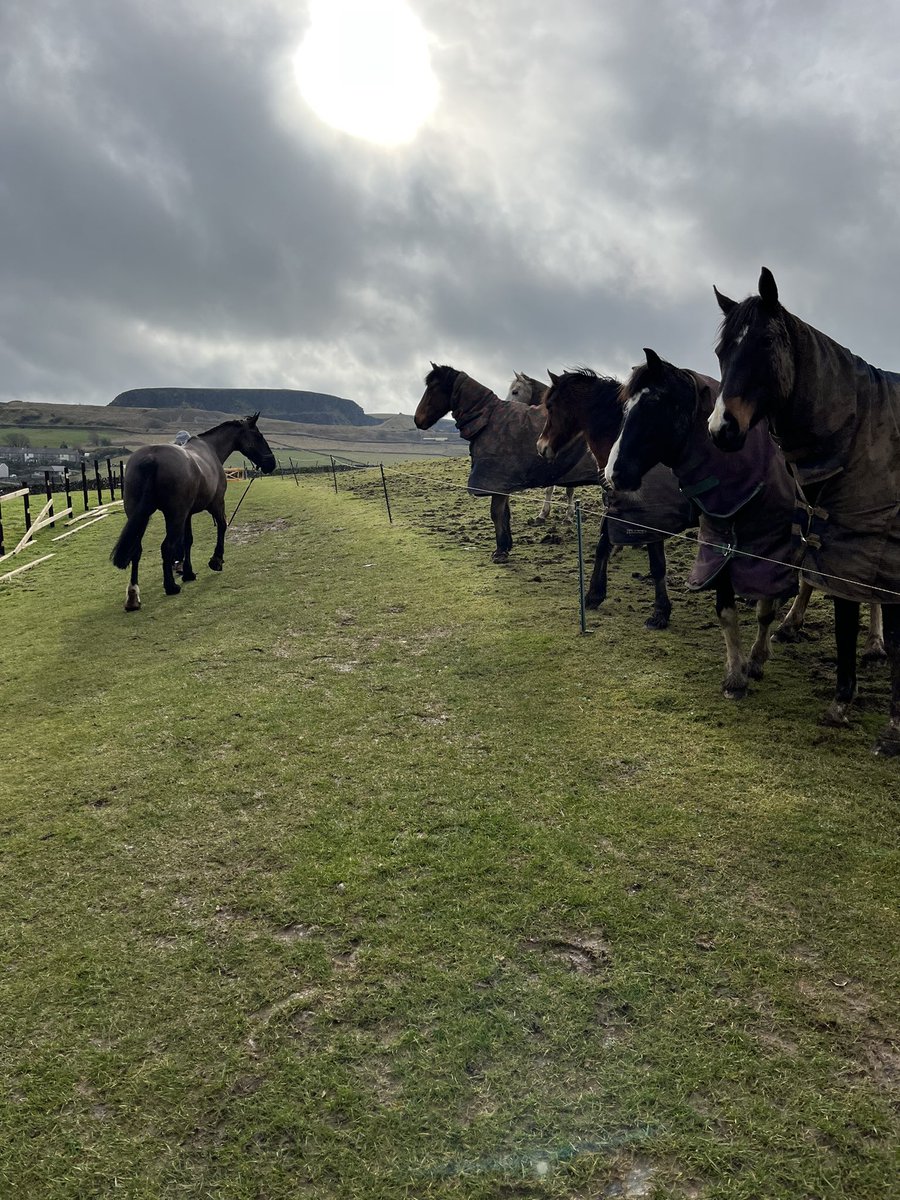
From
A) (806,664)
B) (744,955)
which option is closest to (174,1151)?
(744,955)

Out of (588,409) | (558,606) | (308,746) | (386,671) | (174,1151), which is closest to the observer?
(174,1151)

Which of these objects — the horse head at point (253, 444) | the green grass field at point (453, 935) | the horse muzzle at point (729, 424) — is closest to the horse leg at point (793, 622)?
the green grass field at point (453, 935)

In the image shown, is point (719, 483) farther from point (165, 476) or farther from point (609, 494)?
point (165, 476)

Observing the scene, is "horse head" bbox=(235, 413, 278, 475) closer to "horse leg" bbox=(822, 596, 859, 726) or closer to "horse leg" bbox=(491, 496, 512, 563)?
"horse leg" bbox=(491, 496, 512, 563)

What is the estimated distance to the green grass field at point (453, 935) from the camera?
7.00 feet

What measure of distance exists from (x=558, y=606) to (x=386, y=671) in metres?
2.85

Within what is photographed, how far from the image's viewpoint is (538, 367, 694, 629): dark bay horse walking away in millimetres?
6785

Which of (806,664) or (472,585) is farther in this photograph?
(472,585)

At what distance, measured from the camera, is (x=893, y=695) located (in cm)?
448

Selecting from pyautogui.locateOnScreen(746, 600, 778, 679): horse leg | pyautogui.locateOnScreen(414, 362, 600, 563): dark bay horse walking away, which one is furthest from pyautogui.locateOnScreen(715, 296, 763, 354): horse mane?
pyautogui.locateOnScreen(414, 362, 600, 563): dark bay horse walking away

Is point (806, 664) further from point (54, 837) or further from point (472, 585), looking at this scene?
point (54, 837)

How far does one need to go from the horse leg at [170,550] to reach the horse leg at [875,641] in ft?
30.8

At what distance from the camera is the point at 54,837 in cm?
402

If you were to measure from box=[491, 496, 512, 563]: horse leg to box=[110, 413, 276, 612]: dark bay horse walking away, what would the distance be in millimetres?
5023
